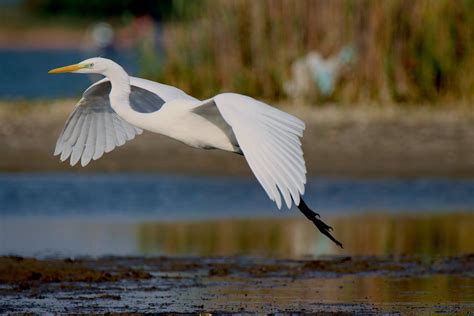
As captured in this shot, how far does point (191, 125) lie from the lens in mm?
8648

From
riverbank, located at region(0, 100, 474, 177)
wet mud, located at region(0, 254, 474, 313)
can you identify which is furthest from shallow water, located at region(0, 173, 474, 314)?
A: riverbank, located at region(0, 100, 474, 177)

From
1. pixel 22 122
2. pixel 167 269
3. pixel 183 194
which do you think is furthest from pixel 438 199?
pixel 22 122

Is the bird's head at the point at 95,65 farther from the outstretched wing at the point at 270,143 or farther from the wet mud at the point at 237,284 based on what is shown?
the wet mud at the point at 237,284

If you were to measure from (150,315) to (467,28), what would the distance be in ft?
36.8

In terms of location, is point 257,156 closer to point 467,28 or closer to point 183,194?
point 183,194

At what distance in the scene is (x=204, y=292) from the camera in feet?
27.1

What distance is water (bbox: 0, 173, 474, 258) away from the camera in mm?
10406

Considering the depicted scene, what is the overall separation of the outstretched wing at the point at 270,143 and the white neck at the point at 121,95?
1.03 m

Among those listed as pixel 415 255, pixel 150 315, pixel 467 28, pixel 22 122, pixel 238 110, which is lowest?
pixel 150 315

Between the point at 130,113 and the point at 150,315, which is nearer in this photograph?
the point at 150,315

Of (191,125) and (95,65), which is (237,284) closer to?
(191,125)

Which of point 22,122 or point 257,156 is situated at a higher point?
point 22,122

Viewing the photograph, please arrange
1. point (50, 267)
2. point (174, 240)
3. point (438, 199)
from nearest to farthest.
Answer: point (50, 267)
point (174, 240)
point (438, 199)


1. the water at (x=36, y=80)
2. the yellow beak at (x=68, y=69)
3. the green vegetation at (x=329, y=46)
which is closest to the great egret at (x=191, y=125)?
the yellow beak at (x=68, y=69)
